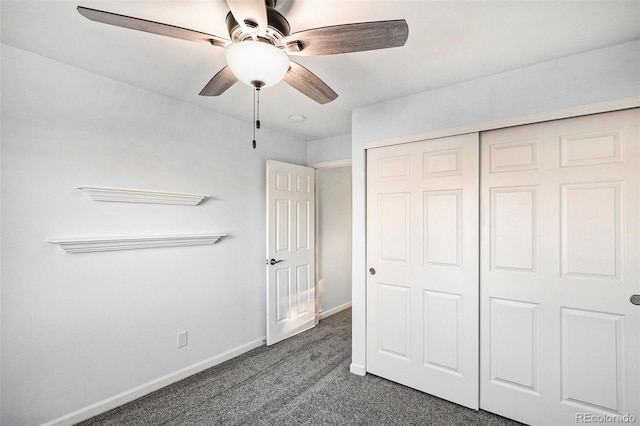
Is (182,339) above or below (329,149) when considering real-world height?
below

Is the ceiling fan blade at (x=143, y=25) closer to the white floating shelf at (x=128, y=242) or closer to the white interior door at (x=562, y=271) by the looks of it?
the white floating shelf at (x=128, y=242)

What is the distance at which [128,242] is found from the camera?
2238 millimetres

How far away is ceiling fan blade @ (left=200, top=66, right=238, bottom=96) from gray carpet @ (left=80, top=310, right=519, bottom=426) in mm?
2115

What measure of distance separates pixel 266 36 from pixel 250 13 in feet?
0.80

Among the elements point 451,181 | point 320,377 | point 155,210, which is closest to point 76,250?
point 155,210

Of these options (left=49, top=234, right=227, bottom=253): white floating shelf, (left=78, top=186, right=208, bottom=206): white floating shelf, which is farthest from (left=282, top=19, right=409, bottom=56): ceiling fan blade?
(left=49, top=234, right=227, bottom=253): white floating shelf

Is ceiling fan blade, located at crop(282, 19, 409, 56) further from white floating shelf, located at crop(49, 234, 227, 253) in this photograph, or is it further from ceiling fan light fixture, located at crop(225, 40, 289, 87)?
white floating shelf, located at crop(49, 234, 227, 253)

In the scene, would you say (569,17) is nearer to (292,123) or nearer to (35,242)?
(292,123)

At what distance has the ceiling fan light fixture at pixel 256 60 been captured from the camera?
1217 millimetres

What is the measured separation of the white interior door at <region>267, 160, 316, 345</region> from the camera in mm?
3316

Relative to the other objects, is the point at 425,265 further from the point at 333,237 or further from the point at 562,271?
the point at 333,237

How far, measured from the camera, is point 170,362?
2543 mm

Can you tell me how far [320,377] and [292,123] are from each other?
95.5 inches

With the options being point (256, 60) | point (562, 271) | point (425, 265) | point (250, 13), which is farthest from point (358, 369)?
point (250, 13)
